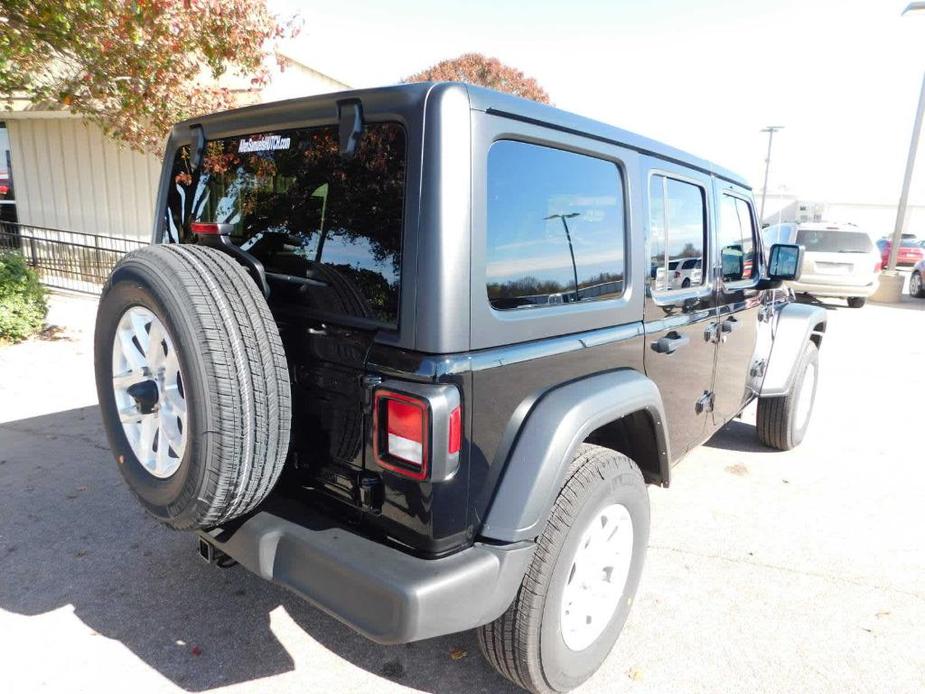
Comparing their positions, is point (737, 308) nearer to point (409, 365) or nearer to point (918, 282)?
point (409, 365)

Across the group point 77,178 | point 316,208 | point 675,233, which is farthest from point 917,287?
point 77,178

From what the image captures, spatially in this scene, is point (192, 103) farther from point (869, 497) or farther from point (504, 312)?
point (869, 497)

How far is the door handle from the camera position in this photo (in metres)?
2.70

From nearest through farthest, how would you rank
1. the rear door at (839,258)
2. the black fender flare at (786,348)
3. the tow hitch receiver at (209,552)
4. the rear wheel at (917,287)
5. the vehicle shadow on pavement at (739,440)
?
1. the tow hitch receiver at (209,552)
2. the black fender flare at (786,348)
3. the vehicle shadow on pavement at (739,440)
4. the rear door at (839,258)
5. the rear wheel at (917,287)

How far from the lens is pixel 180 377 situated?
6.36ft

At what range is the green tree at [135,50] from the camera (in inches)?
219

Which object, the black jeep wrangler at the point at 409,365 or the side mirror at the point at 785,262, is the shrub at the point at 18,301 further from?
the side mirror at the point at 785,262

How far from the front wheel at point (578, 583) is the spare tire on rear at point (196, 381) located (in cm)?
89

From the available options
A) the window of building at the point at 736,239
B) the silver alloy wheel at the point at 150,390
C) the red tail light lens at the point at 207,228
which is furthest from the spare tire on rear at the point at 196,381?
the window of building at the point at 736,239

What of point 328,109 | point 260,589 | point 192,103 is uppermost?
point 192,103

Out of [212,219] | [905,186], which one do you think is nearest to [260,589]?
[212,219]

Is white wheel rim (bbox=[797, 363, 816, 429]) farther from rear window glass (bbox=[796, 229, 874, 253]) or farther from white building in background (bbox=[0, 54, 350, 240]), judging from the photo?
white building in background (bbox=[0, 54, 350, 240])

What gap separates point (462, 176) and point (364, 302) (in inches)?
18.9

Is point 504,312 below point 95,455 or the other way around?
the other way around
